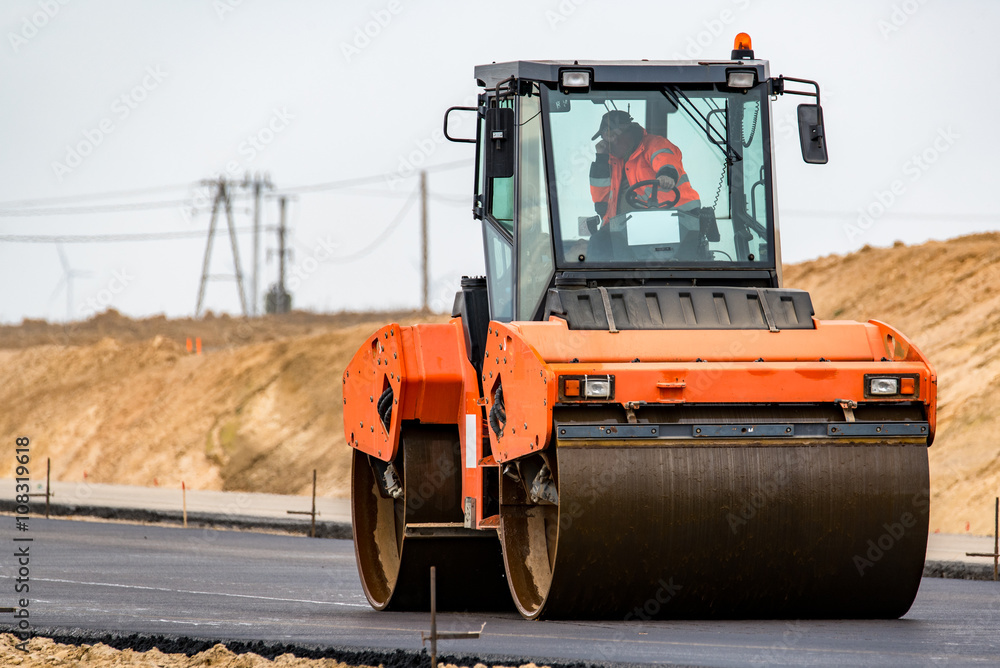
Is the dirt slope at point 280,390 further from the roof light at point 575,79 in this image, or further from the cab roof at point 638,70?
the roof light at point 575,79

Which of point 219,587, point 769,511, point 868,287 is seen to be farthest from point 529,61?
point 868,287

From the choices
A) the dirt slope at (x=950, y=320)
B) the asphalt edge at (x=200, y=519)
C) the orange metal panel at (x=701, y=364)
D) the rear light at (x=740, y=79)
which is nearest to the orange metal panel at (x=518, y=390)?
the orange metal panel at (x=701, y=364)

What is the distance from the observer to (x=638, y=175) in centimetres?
851

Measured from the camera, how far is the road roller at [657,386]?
743cm

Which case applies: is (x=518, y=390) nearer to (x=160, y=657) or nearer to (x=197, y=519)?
(x=160, y=657)

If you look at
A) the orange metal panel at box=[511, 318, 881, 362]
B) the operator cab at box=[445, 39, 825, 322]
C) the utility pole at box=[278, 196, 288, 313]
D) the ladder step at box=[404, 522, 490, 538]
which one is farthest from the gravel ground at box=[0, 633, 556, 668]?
the utility pole at box=[278, 196, 288, 313]

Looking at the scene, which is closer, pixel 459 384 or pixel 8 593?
pixel 459 384

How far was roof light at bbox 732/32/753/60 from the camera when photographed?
8.99 metres

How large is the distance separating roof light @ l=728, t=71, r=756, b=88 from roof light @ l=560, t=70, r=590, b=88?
907 millimetres

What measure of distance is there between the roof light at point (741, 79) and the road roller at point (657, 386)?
14 millimetres

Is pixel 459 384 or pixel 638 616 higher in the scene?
pixel 459 384

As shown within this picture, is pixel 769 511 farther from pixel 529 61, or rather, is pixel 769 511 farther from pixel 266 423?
pixel 266 423

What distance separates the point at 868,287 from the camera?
31438 millimetres

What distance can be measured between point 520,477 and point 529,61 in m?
2.63
